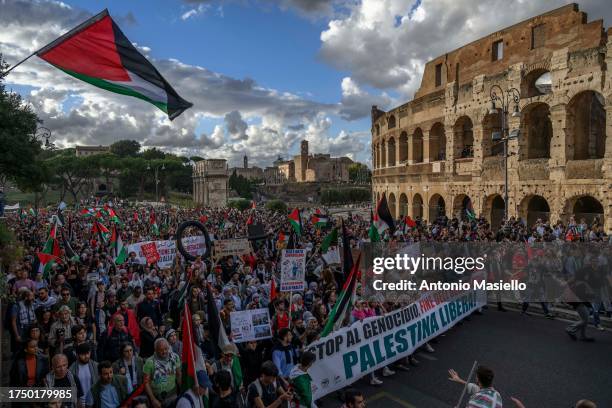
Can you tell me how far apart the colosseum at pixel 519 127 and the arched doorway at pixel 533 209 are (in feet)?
0.21

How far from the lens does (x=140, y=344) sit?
24.9 feet

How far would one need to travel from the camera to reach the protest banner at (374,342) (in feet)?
25.7

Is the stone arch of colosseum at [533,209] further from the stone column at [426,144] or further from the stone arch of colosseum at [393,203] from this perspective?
the stone arch of colosseum at [393,203]

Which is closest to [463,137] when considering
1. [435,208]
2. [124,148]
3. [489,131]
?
[489,131]

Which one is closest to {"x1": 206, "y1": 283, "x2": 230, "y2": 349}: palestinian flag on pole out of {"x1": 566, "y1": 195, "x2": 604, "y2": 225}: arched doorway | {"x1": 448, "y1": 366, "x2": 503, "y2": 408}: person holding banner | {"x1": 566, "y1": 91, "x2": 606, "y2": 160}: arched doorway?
{"x1": 448, "y1": 366, "x2": 503, "y2": 408}: person holding banner

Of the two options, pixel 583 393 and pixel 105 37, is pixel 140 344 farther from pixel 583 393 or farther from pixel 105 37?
pixel 583 393

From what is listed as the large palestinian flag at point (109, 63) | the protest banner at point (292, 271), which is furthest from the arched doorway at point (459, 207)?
the large palestinian flag at point (109, 63)

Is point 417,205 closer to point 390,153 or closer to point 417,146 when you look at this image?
point 417,146

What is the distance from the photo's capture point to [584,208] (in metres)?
25.7

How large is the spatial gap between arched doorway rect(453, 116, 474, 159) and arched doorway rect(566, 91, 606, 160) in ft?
23.3

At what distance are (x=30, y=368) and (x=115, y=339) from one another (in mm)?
1213

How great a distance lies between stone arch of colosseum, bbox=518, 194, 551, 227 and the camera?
25734 mm

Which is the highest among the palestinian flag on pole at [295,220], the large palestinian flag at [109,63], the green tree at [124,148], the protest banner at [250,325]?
the green tree at [124,148]

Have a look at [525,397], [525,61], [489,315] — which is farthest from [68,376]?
[525,61]
